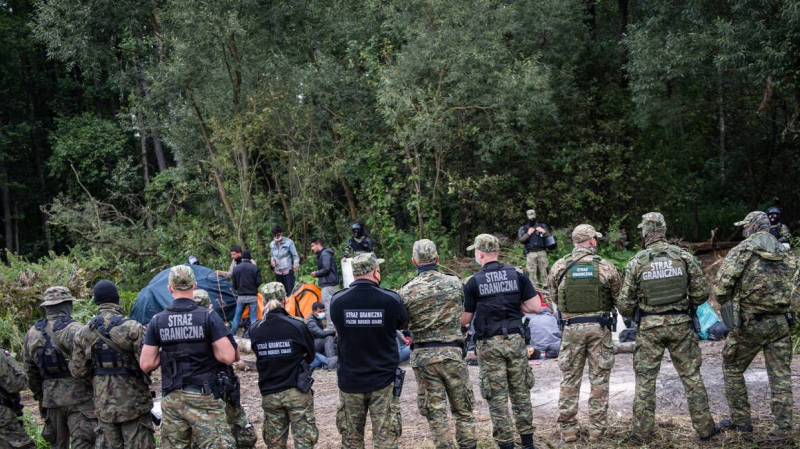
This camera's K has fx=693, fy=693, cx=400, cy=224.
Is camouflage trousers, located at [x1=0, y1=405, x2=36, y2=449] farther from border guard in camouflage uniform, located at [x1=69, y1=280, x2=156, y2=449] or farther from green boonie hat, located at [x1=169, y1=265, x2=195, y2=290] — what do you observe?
green boonie hat, located at [x1=169, y1=265, x2=195, y2=290]

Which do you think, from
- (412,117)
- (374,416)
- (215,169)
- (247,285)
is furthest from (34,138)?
(374,416)

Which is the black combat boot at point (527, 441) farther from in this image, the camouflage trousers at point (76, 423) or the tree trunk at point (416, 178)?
the tree trunk at point (416, 178)

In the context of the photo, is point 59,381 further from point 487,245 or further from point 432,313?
point 487,245

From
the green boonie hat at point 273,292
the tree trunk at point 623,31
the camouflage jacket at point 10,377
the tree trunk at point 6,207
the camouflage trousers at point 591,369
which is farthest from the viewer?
the tree trunk at point 6,207

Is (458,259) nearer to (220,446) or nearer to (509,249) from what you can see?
(509,249)

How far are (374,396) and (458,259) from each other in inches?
449

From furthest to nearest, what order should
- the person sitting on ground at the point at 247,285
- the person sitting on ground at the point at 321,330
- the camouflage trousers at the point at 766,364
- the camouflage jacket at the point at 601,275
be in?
the person sitting on ground at the point at 247,285
the person sitting on ground at the point at 321,330
the camouflage jacket at the point at 601,275
the camouflage trousers at the point at 766,364

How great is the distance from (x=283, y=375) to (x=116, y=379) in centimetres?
140

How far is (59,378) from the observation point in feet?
19.5

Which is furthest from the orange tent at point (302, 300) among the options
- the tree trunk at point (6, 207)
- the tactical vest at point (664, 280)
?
the tree trunk at point (6, 207)

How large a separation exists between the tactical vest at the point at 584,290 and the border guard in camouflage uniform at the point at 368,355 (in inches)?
66.3

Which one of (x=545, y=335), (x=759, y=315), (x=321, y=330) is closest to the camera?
(x=759, y=315)

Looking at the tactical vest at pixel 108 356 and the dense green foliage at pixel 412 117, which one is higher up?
the dense green foliage at pixel 412 117

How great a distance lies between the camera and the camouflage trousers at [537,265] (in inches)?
520
